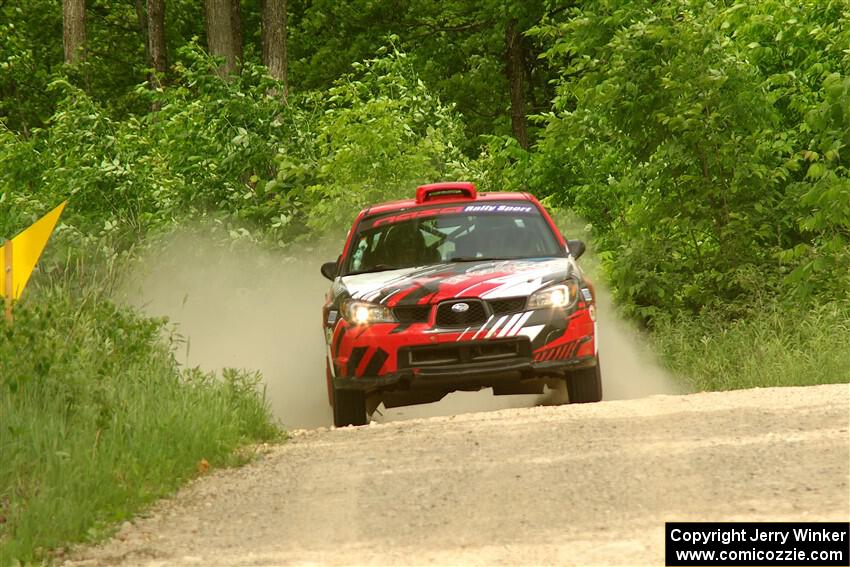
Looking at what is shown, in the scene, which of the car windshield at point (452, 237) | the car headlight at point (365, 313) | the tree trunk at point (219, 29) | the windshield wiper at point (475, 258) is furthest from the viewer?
the tree trunk at point (219, 29)

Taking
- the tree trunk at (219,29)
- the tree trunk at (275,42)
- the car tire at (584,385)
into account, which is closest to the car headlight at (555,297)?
the car tire at (584,385)

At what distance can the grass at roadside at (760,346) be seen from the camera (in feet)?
40.8

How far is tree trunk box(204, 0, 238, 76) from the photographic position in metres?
27.4

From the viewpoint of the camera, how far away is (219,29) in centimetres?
2747

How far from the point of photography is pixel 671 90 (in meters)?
15.2

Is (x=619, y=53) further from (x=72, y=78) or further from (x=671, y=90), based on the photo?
(x=72, y=78)

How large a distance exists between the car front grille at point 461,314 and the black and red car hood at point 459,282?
5cm

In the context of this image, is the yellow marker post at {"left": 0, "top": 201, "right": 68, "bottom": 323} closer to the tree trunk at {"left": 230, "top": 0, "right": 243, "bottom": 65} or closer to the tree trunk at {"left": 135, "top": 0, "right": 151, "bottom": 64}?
the tree trunk at {"left": 230, "top": 0, "right": 243, "bottom": 65}

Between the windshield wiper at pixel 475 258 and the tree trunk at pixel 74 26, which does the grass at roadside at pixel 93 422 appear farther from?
the tree trunk at pixel 74 26

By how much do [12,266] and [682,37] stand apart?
778cm

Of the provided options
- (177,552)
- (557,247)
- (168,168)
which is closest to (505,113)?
(168,168)

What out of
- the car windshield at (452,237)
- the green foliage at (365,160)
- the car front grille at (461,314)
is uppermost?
the green foliage at (365,160)

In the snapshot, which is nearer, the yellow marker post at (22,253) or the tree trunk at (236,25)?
the yellow marker post at (22,253)

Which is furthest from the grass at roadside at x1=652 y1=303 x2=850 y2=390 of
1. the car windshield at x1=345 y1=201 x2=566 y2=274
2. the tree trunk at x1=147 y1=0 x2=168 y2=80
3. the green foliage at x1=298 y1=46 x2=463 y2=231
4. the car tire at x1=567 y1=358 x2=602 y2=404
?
the tree trunk at x1=147 y1=0 x2=168 y2=80
